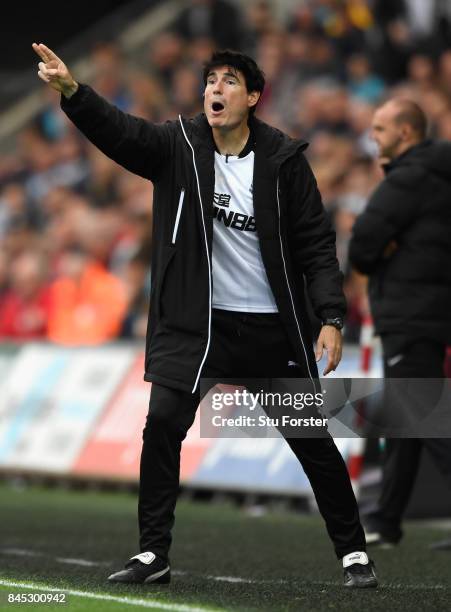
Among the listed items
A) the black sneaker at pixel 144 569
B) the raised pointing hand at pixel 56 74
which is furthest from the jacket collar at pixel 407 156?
the black sneaker at pixel 144 569

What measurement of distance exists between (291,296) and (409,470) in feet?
8.40

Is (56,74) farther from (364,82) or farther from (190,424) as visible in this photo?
(364,82)

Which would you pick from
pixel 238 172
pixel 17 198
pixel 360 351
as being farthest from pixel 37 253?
pixel 238 172

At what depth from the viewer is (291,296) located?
6105mm

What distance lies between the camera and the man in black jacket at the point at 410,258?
7.94 m

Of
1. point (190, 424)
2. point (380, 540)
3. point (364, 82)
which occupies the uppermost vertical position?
point (364, 82)

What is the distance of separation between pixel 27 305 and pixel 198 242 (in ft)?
33.2

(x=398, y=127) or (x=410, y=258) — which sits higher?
(x=398, y=127)

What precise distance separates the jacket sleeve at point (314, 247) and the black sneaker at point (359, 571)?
3.29ft

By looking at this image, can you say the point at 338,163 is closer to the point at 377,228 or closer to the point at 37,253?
the point at 37,253

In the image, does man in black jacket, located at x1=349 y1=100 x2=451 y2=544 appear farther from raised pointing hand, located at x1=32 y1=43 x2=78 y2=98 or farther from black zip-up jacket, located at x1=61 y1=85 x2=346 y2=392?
raised pointing hand, located at x1=32 y1=43 x2=78 y2=98

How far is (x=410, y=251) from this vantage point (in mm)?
8023

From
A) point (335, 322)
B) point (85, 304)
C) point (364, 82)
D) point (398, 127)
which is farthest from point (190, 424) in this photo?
point (364, 82)
